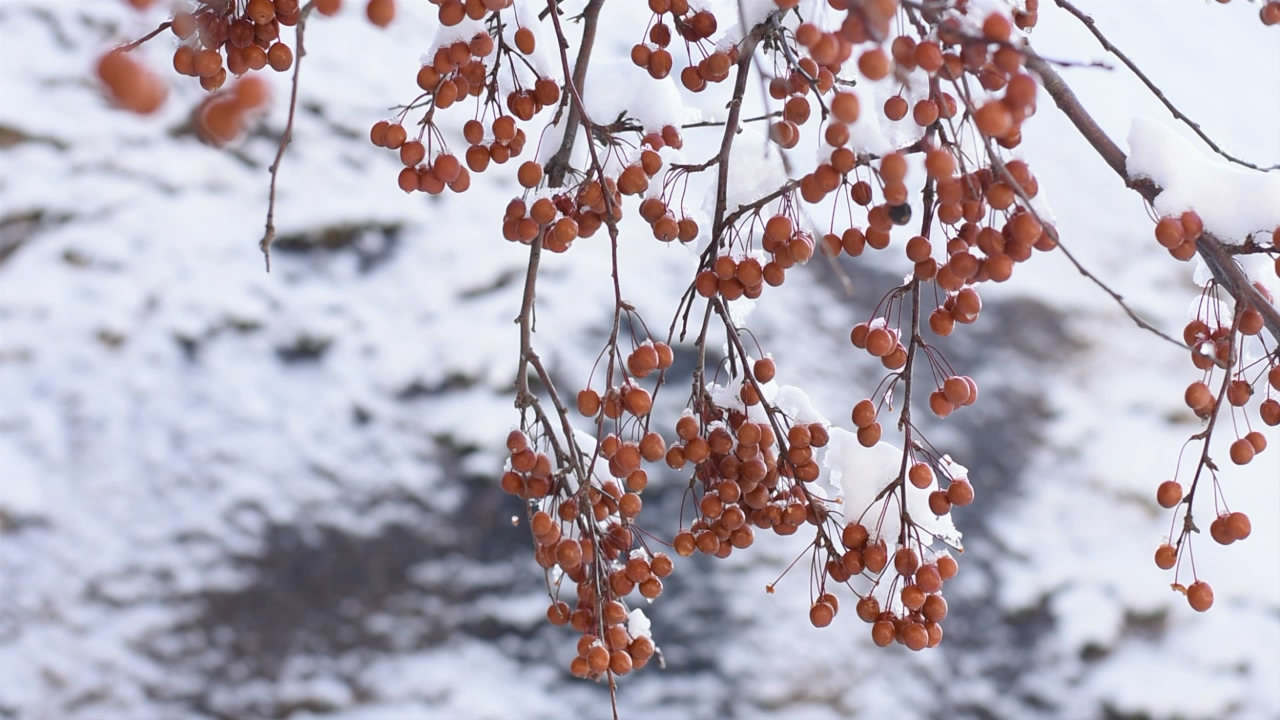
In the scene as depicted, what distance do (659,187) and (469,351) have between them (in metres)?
1.37

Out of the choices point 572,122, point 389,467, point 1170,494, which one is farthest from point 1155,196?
point 389,467

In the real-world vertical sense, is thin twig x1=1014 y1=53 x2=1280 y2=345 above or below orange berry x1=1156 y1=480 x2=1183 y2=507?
above

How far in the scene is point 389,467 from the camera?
1954 millimetres

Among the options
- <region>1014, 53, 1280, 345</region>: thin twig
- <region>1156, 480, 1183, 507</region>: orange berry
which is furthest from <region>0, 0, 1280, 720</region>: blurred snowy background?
<region>1014, 53, 1280, 345</region>: thin twig

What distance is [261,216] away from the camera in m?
2.14

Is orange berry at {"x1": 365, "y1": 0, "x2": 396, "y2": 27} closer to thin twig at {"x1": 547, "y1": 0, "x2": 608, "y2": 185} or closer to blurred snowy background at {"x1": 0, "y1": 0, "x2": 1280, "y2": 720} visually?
thin twig at {"x1": 547, "y1": 0, "x2": 608, "y2": 185}

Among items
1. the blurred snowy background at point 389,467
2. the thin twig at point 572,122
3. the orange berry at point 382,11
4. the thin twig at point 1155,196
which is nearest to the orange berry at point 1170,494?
the thin twig at point 1155,196

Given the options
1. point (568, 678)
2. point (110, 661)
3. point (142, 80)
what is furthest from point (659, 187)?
point (110, 661)

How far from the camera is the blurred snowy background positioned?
1.78m

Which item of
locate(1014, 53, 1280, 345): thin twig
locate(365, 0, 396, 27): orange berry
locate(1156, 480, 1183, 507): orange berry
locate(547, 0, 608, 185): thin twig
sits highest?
locate(547, 0, 608, 185): thin twig

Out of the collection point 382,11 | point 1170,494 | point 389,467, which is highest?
point 389,467

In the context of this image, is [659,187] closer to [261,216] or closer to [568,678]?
[568,678]

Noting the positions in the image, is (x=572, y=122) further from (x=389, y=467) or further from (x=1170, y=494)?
(x=389, y=467)

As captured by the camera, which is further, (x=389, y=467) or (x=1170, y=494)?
(x=389, y=467)
